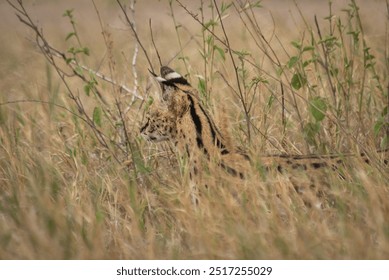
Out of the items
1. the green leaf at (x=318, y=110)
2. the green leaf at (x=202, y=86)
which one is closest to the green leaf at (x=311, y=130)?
the green leaf at (x=318, y=110)

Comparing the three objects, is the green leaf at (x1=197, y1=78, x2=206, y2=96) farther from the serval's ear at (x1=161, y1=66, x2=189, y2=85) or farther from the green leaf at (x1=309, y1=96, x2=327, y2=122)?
the green leaf at (x1=309, y1=96, x2=327, y2=122)

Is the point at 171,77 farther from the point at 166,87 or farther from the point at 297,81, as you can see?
the point at 297,81

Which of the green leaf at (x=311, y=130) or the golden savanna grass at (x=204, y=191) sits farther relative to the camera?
the green leaf at (x=311, y=130)

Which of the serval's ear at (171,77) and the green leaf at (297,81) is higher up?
the green leaf at (297,81)

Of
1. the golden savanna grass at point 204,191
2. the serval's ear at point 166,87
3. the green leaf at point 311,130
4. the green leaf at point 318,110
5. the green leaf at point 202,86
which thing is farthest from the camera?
the green leaf at point 202,86

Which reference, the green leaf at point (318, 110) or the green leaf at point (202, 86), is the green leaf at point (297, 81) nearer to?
the green leaf at point (318, 110)

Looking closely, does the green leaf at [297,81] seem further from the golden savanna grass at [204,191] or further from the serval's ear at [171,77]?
the serval's ear at [171,77]

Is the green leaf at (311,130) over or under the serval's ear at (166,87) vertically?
under

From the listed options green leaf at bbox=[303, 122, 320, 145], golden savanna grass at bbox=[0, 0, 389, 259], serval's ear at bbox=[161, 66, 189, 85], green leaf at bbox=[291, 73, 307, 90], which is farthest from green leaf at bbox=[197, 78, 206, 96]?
green leaf at bbox=[303, 122, 320, 145]

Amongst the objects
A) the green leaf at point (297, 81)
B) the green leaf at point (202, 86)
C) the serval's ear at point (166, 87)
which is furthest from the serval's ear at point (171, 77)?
the green leaf at point (297, 81)

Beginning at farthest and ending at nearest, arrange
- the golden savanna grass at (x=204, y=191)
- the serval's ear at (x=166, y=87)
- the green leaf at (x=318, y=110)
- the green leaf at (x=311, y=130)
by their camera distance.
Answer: the green leaf at (x=311, y=130)
the green leaf at (x=318, y=110)
the serval's ear at (x=166, y=87)
the golden savanna grass at (x=204, y=191)
